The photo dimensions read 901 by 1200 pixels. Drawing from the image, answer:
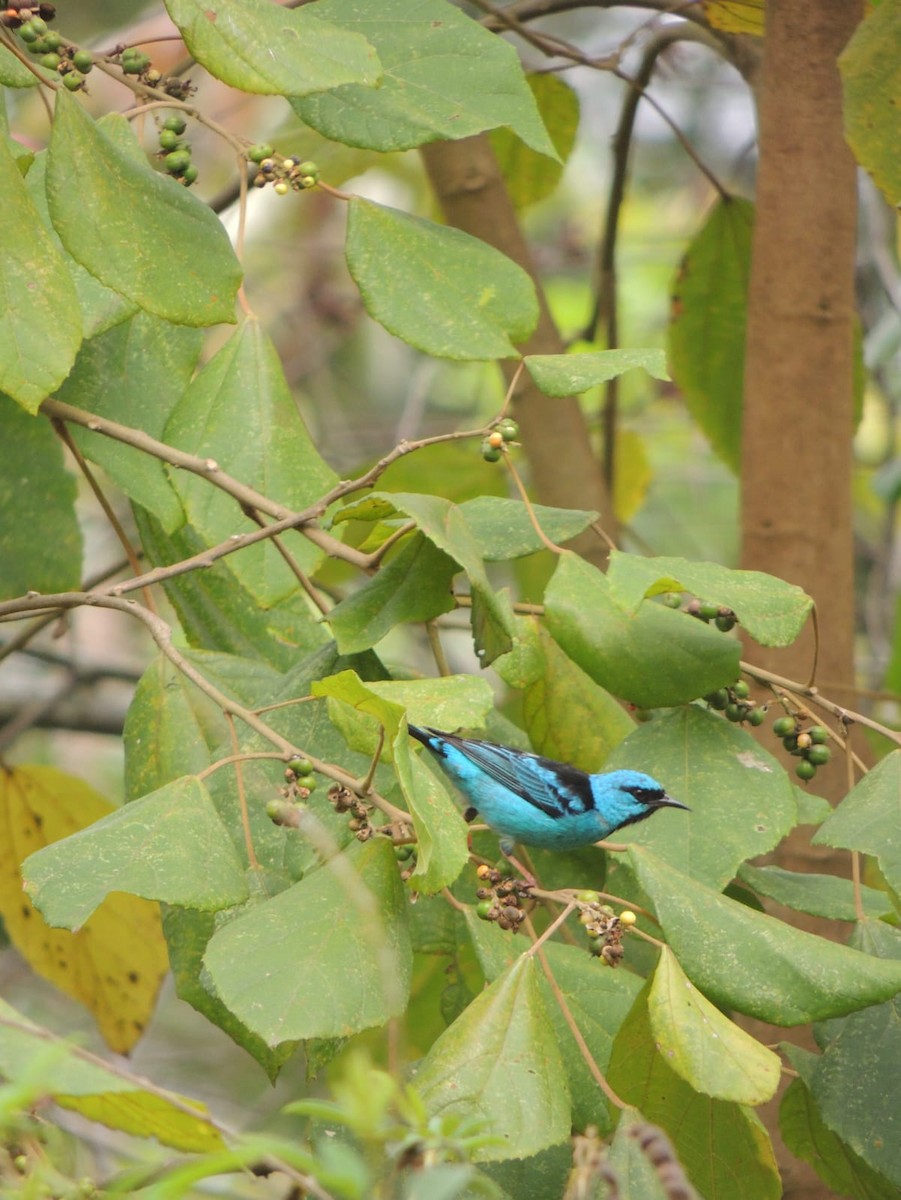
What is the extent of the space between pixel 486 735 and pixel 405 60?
909 mm

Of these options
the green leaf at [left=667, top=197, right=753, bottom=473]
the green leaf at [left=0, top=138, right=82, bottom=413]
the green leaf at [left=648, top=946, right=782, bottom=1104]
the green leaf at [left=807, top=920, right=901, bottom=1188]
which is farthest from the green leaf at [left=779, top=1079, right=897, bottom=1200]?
the green leaf at [left=667, top=197, right=753, bottom=473]

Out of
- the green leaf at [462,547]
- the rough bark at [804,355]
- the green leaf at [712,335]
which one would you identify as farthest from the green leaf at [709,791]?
the green leaf at [712,335]

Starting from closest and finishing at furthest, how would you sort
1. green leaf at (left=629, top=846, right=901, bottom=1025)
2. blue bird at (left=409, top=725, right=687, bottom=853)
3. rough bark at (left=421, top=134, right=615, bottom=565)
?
green leaf at (left=629, top=846, right=901, bottom=1025)
blue bird at (left=409, top=725, right=687, bottom=853)
rough bark at (left=421, top=134, right=615, bottom=565)

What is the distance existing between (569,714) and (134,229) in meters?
0.81

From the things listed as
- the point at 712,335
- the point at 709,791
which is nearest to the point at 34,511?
the point at 709,791

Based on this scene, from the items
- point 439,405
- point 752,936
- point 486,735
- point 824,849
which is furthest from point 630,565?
point 439,405

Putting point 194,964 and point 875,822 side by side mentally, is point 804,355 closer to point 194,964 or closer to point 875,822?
point 875,822

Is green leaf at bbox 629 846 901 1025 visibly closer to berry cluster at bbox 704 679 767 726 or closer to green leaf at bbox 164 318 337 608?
berry cluster at bbox 704 679 767 726

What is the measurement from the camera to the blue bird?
1.86 metres

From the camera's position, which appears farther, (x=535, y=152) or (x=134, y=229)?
(x=535, y=152)

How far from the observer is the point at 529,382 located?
→ 2918 millimetres

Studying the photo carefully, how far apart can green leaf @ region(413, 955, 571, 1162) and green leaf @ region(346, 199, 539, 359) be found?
30.5 inches

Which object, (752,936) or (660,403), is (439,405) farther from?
(752,936)

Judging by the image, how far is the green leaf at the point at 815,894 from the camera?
1.62 metres
